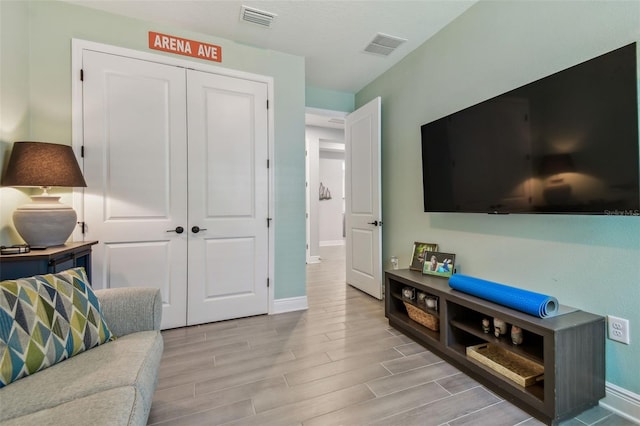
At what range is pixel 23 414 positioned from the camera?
2.85 feet

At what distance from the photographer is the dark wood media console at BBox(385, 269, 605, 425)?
134 centimetres

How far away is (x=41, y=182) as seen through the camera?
1.75 m

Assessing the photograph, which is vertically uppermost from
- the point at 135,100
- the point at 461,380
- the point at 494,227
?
the point at 135,100

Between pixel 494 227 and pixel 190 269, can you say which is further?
pixel 190 269

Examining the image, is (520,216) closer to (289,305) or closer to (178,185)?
(289,305)

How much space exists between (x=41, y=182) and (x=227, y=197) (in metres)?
1.27

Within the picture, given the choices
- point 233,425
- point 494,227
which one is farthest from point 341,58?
point 233,425

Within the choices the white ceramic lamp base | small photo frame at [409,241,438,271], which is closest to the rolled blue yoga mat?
small photo frame at [409,241,438,271]

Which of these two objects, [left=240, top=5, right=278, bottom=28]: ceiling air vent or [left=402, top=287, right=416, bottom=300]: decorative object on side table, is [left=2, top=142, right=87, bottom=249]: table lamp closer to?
[left=240, top=5, right=278, bottom=28]: ceiling air vent

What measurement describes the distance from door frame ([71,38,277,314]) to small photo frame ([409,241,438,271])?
1400 millimetres

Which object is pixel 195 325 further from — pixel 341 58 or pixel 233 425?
pixel 341 58

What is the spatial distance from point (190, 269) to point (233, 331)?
0.69 m

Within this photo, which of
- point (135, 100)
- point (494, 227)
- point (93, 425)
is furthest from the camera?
point (135, 100)

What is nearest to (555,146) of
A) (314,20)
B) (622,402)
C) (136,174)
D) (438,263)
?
(438,263)
